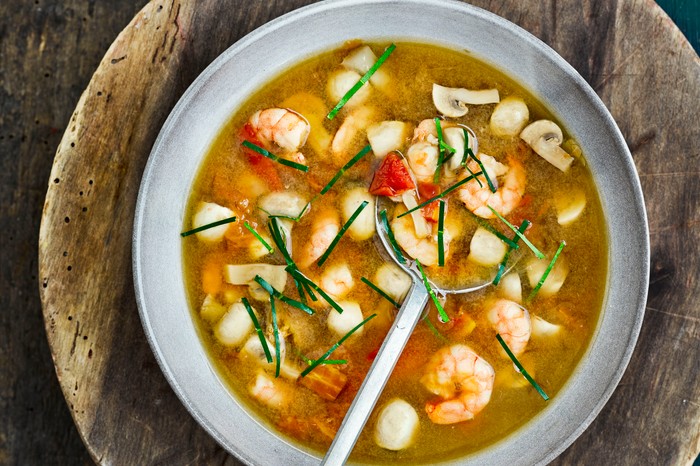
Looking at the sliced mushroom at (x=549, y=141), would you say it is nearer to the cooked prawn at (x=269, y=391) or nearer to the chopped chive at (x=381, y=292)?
the chopped chive at (x=381, y=292)

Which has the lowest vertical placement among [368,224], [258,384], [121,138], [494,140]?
[258,384]

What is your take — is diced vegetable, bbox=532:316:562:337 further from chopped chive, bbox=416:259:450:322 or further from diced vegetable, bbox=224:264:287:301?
diced vegetable, bbox=224:264:287:301

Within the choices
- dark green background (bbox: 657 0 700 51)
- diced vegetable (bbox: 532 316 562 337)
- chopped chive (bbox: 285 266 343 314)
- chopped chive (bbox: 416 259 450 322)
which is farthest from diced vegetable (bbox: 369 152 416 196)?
dark green background (bbox: 657 0 700 51)

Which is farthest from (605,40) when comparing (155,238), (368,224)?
(155,238)

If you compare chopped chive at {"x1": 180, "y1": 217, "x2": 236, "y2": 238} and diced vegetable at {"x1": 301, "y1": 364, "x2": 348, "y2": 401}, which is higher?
chopped chive at {"x1": 180, "y1": 217, "x2": 236, "y2": 238}

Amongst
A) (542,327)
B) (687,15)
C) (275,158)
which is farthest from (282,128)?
(687,15)

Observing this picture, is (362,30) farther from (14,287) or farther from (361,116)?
(14,287)
